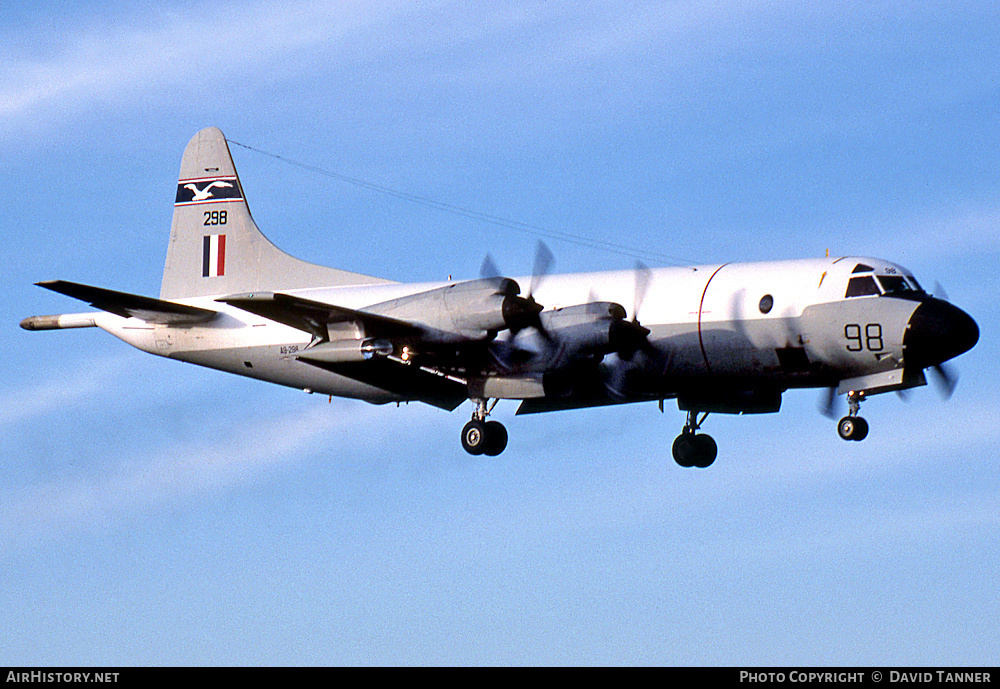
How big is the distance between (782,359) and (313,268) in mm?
12630

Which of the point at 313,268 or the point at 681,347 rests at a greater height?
the point at 313,268

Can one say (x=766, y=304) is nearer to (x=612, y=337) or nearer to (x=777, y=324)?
(x=777, y=324)

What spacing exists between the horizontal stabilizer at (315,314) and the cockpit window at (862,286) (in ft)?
27.4

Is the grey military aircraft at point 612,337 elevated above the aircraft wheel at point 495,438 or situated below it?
above

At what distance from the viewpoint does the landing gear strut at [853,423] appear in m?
24.8

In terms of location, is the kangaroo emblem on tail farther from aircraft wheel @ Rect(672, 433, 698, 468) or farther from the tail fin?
aircraft wheel @ Rect(672, 433, 698, 468)

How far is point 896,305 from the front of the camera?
24.2 meters

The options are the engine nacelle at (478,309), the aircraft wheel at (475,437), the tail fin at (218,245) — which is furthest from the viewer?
the tail fin at (218,245)

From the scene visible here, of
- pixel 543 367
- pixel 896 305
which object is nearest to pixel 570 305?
pixel 543 367

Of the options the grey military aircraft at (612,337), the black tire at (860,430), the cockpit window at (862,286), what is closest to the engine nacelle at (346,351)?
the grey military aircraft at (612,337)

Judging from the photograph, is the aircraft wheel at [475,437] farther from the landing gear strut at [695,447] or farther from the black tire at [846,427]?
the black tire at [846,427]
